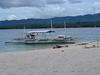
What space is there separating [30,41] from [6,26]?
143 meters

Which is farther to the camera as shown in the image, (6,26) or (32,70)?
(6,26)

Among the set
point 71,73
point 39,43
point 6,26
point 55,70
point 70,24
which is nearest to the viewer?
point 71,73

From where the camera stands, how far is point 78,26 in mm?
181375

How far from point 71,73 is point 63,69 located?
1.12 metres

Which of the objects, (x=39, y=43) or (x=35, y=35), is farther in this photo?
(x=35, y=35)

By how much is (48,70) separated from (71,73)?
1.20 meters

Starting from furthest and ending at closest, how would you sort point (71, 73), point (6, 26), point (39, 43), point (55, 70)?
point (6, 26)
point (39, 43)
point (55, 70)
point (71, 73)

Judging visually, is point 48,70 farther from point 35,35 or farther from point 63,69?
point 35,35

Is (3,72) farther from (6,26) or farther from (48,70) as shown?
(6,26)

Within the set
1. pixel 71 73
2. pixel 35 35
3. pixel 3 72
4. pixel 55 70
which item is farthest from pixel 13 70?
pixel 35 35

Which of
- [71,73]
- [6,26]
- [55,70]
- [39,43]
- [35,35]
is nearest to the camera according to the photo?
[71,73]

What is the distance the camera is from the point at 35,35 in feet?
198

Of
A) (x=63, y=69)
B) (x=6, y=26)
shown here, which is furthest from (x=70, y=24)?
(x=63, y=69)

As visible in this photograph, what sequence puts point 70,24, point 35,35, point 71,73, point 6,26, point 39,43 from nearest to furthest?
point 71,73, point 39,43, point 35,35, point 70,24, point 6,26
